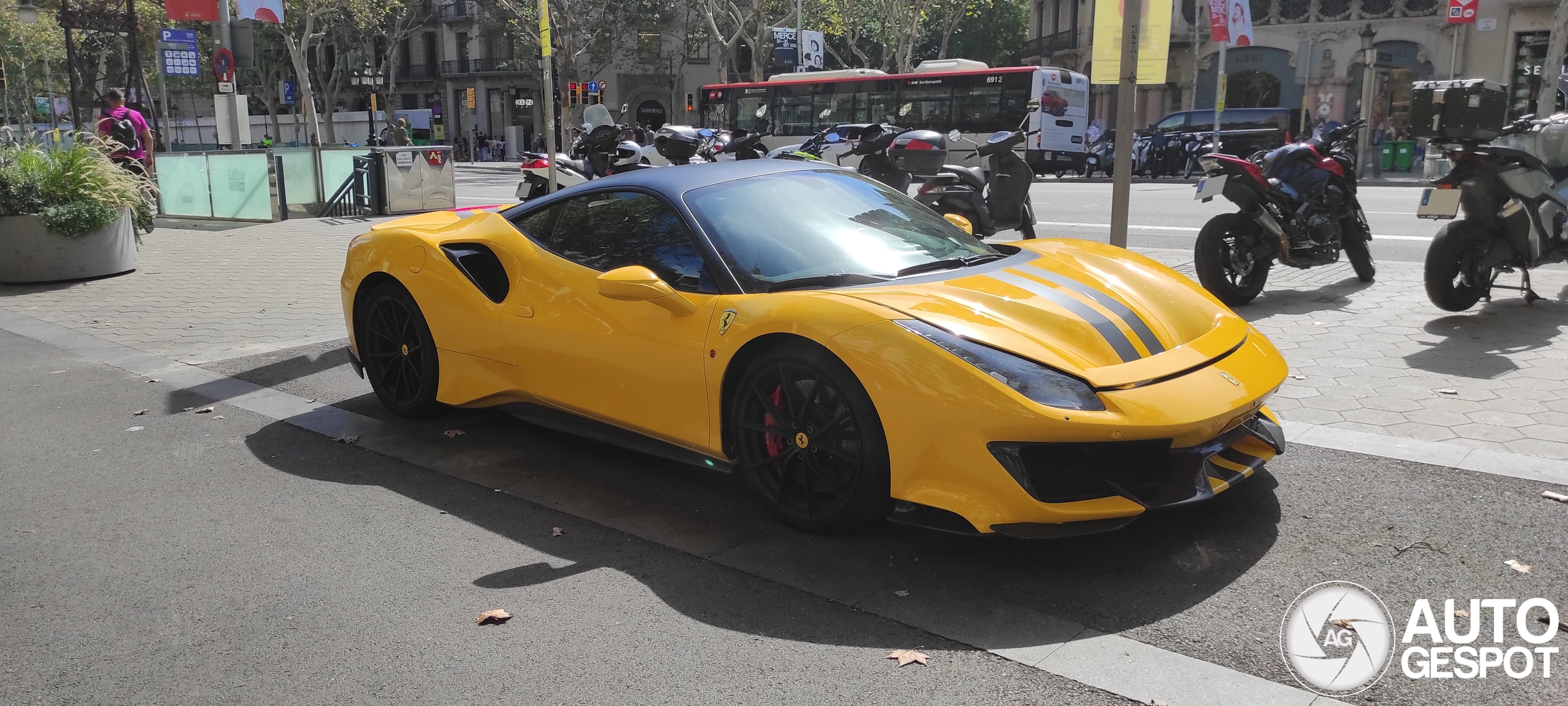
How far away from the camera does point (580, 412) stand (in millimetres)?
4465

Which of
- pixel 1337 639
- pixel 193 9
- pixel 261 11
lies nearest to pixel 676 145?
pixel 1337 639

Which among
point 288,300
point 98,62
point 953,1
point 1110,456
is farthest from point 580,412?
point 98,62

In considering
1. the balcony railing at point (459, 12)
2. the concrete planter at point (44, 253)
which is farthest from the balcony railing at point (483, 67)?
the concrete planter at point (44, 253)

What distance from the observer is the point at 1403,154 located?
26.4 m

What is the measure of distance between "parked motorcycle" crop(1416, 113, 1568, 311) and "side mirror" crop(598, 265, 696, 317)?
518 cm

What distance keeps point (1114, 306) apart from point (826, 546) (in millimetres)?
1187

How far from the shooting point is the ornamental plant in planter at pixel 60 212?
10047 millimetres

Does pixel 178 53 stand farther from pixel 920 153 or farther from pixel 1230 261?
pixel 1230 261

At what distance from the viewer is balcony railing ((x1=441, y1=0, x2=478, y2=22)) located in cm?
6444

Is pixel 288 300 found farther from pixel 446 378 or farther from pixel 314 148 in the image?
pixel 314 148

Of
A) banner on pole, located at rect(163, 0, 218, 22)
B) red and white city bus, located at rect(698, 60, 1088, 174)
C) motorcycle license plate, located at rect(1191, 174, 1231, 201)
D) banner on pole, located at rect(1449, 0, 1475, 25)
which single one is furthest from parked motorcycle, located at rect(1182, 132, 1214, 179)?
motorcycle license plate, located at rect(1191, 174, 1231, 201)

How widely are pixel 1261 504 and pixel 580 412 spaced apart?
8.03 feet

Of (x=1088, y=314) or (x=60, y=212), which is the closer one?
(x=1088, y=314)

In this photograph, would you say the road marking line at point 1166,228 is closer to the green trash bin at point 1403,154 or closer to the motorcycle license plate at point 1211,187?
the motorcycle license plate at point 1211,187
